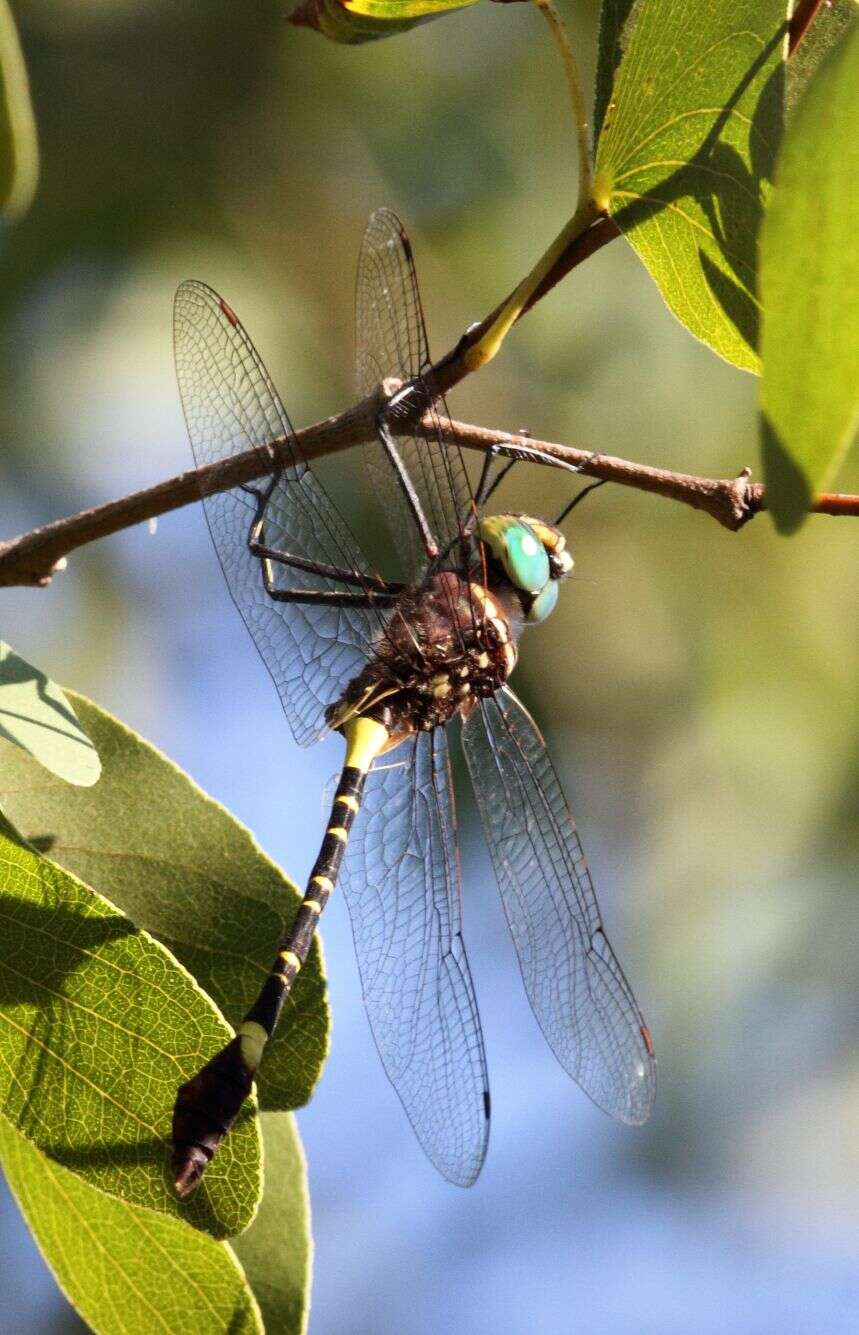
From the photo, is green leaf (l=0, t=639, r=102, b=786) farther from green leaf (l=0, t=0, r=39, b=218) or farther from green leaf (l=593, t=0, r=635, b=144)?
green leaf (l=593, t=0, r=635, b=144)

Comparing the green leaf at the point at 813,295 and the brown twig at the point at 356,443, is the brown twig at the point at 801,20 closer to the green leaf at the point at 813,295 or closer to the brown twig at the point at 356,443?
the brown twig at the point at 356,443

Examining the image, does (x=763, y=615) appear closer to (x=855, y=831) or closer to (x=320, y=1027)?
(x=855, y=831)

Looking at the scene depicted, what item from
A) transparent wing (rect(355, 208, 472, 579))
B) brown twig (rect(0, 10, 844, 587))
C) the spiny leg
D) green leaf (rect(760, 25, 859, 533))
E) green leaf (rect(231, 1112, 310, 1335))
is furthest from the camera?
transparent wing (rect(355, 208, 472, 579))

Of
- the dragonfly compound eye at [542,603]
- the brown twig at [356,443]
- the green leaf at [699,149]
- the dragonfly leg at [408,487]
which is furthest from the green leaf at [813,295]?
the dragonfly compound eye at [542,603]

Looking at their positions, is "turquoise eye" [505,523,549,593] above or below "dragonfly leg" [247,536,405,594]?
below

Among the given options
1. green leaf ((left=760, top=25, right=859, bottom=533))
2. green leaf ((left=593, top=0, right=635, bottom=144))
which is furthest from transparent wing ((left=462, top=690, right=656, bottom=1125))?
green leaf ((left=760, top=25, right=859, bottom=533))

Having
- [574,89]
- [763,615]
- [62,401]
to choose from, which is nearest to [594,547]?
[763,615]
